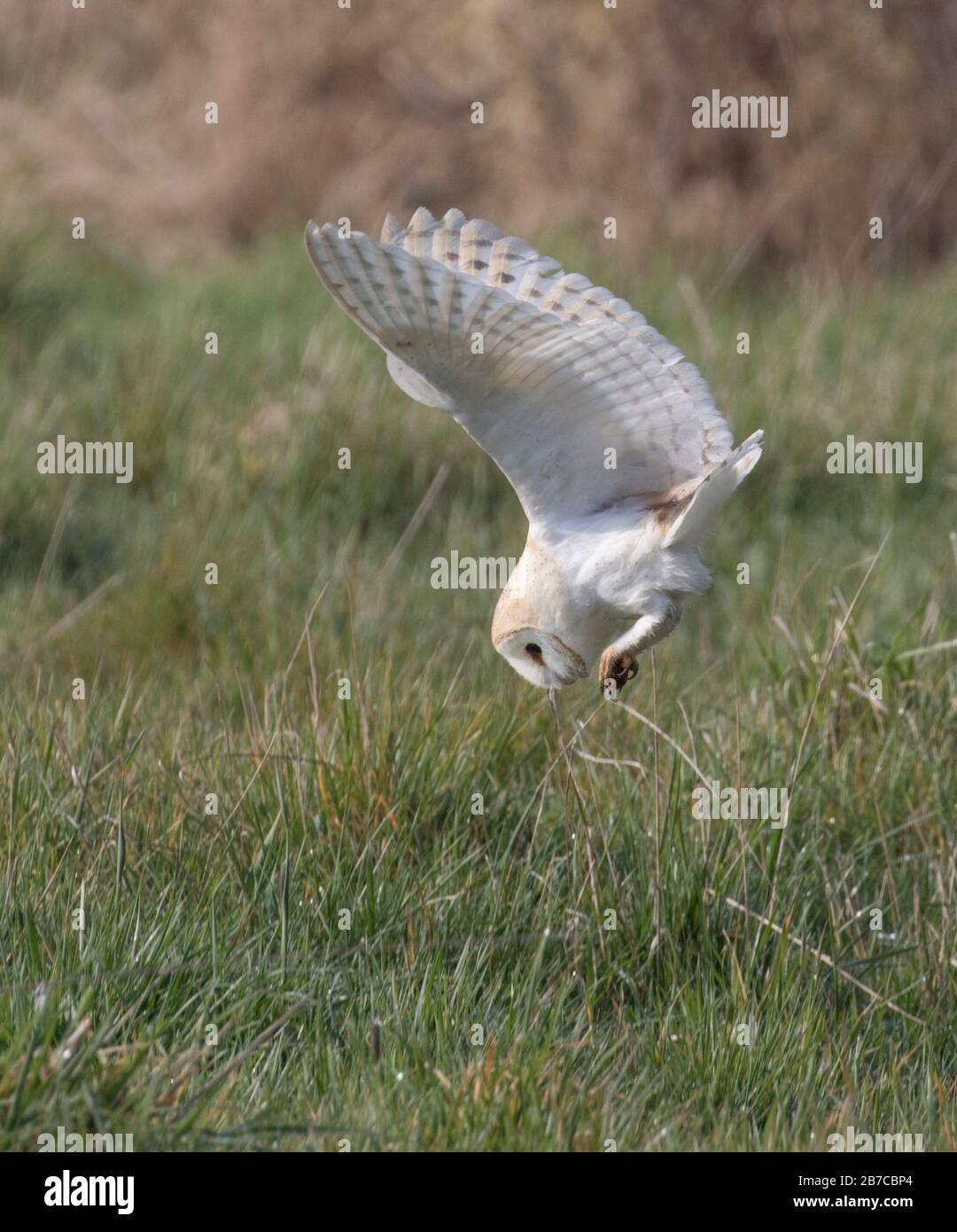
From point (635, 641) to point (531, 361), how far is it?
0.56 meters

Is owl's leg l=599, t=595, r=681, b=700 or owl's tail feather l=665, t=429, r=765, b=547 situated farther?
owl's leg l=599, t=595, r=681, b=700

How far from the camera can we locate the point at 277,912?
3.63 metres

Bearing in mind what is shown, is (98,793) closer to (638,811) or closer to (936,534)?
(638,811)

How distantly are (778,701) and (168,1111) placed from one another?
94.5 inches

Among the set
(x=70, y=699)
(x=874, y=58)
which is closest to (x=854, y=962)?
(x=70, y=699)

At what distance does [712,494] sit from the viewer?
300 cm

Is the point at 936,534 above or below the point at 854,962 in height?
above

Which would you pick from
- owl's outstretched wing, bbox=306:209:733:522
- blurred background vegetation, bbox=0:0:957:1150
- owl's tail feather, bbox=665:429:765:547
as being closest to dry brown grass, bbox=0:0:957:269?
blurred background vegetation, bbox=0:0:957:1150

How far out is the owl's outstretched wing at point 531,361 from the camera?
3.00m

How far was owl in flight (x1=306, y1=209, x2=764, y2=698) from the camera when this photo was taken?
119 inches

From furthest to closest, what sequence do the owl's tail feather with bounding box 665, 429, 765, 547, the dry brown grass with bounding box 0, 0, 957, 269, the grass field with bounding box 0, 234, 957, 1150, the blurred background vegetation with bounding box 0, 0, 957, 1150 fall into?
the dry brown grass with bounding box 0, 0, 957, 269 → the blurred background vegetation with bounding box 0, 0, 957, 1150 → the grass field with bounding box 0, 234, 957, 1150 → the owl's tail feather with bounding box 665, 429, 765, 547

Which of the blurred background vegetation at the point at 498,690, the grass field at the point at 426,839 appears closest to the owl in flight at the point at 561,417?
the grass field at the point at 426,839

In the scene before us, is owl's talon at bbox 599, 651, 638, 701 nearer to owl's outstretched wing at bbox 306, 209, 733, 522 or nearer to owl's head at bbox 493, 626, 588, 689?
owl's head at bbox 493, 626, 588, 689

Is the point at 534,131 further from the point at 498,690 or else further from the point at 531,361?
the point at 531,361
